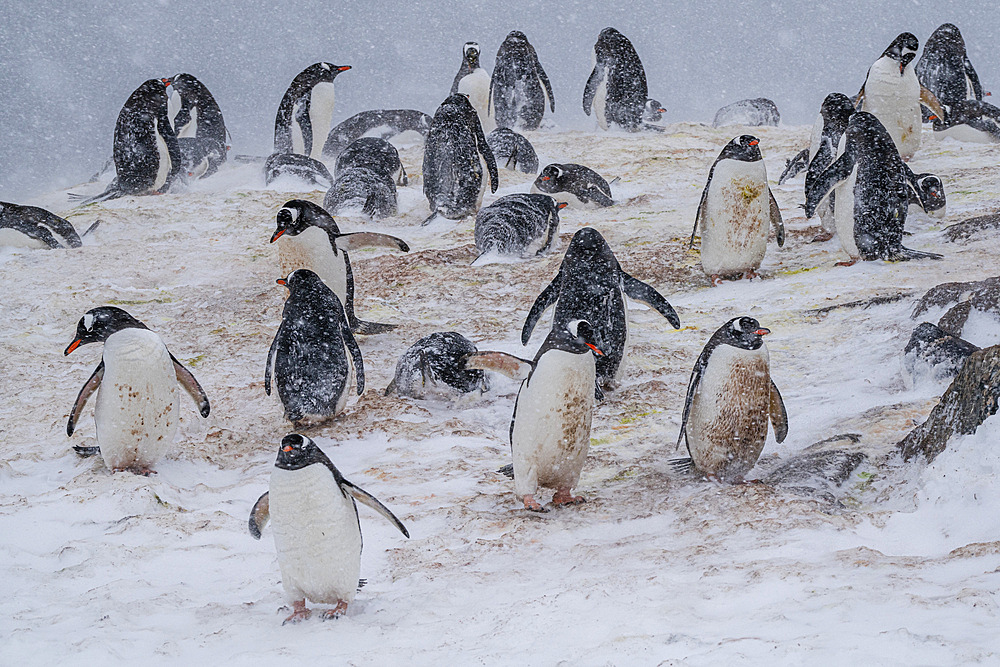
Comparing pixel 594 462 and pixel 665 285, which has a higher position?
pixel 665 285

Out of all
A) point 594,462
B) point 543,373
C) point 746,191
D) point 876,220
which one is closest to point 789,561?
point 543,373

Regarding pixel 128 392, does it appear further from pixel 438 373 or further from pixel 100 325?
pixel 438 373

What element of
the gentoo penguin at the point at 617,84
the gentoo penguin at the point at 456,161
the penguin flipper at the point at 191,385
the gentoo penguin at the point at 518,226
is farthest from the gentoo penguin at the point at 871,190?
the gentoo penguin at the point at 617,84

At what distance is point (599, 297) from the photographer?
5.11 metres

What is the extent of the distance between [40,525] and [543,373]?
6.95ft

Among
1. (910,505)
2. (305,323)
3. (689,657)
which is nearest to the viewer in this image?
(689,657)

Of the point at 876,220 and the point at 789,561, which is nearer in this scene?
the point at 789,561

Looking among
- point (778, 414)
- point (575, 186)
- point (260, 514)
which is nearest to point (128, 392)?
point (260, 514)

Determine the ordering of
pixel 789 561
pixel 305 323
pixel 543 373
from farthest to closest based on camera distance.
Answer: pixel 305 323 → pixel 543 373 → pixel 789 561

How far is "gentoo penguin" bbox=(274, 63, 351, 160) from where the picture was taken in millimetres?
11586

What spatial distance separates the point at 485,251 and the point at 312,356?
2922 mm

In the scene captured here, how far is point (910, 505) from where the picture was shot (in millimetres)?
3264

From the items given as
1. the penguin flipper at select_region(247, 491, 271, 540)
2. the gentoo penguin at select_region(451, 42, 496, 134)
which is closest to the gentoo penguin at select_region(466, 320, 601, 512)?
the penguin flipper at select_region(247, 491, 271, 540)

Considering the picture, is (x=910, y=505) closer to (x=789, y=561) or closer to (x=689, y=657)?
(x=789, y=561)
